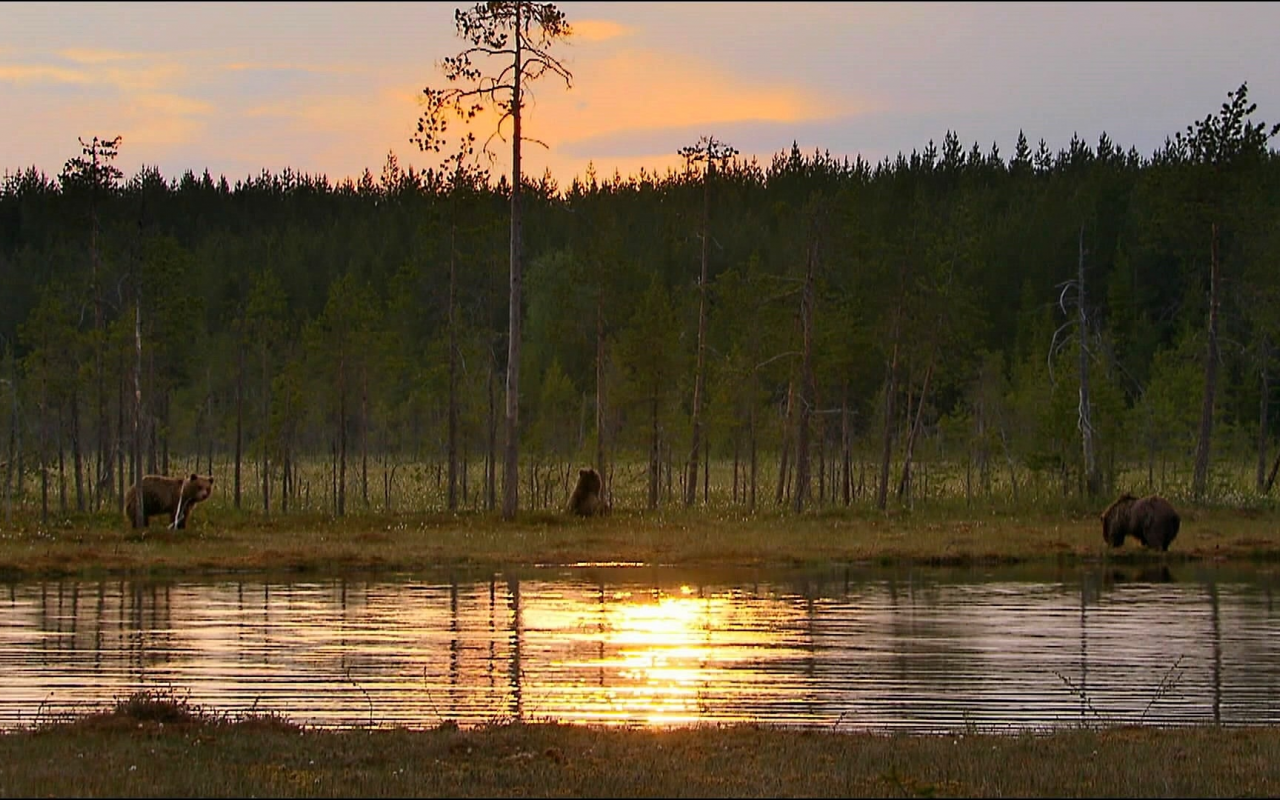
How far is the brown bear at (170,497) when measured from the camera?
1531 inches

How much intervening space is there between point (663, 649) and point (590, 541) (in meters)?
16.0

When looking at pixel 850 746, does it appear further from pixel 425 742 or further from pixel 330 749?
pixel 330 749

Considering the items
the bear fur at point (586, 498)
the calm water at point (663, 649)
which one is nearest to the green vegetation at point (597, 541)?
the bear fur at point (586, 498)

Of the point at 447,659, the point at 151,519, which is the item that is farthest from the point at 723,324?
the point at 447,659

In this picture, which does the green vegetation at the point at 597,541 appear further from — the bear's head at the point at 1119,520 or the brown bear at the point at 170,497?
the brown bear at the point at 170,497

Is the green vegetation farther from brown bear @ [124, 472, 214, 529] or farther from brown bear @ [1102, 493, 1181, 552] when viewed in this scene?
brown bear @ [124, 472, 214, 529]

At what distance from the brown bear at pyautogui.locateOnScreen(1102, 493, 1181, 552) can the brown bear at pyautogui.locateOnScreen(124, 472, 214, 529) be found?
23344mm

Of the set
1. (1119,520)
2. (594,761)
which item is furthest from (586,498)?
(594,761)

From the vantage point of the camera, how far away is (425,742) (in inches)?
489

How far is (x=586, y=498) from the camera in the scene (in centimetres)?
4312

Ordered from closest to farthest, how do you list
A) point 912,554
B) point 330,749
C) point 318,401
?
point 330,749 < point 912,554 < point 318,401

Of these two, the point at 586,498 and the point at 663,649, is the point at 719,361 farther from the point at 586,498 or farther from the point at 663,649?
the point at 663,649

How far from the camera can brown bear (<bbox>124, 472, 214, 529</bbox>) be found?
38875 millimetres

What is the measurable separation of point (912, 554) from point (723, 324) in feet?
126
